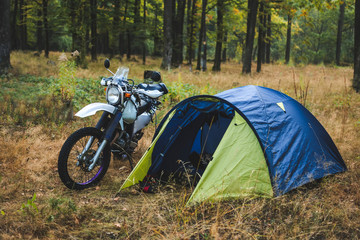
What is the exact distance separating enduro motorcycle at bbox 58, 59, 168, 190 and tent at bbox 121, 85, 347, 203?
1.51ft

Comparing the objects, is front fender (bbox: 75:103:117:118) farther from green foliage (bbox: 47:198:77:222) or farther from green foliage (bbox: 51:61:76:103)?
green foliage (bbox: 51:61:76:103)

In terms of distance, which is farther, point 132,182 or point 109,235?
point 132,182

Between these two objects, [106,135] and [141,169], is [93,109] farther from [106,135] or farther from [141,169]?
[141,169]

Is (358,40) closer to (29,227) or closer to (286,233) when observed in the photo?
(286,233)

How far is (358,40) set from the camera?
30.6 feet

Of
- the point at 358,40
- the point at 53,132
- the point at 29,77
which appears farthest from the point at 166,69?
the point at 53,132

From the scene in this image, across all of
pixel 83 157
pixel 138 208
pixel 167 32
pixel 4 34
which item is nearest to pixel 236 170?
pixel 138 208

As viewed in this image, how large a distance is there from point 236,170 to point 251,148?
1.12 ft

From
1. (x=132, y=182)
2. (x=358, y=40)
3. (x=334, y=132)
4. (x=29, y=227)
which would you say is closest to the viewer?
(x=29, y=227)

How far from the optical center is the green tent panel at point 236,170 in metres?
3.36

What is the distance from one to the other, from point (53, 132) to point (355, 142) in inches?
230

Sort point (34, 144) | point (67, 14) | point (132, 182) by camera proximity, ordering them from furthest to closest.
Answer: point (67, 14) < point (34, 144) < point (132, 182)

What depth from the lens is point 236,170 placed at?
3521mm

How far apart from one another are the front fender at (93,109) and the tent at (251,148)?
0.81m
